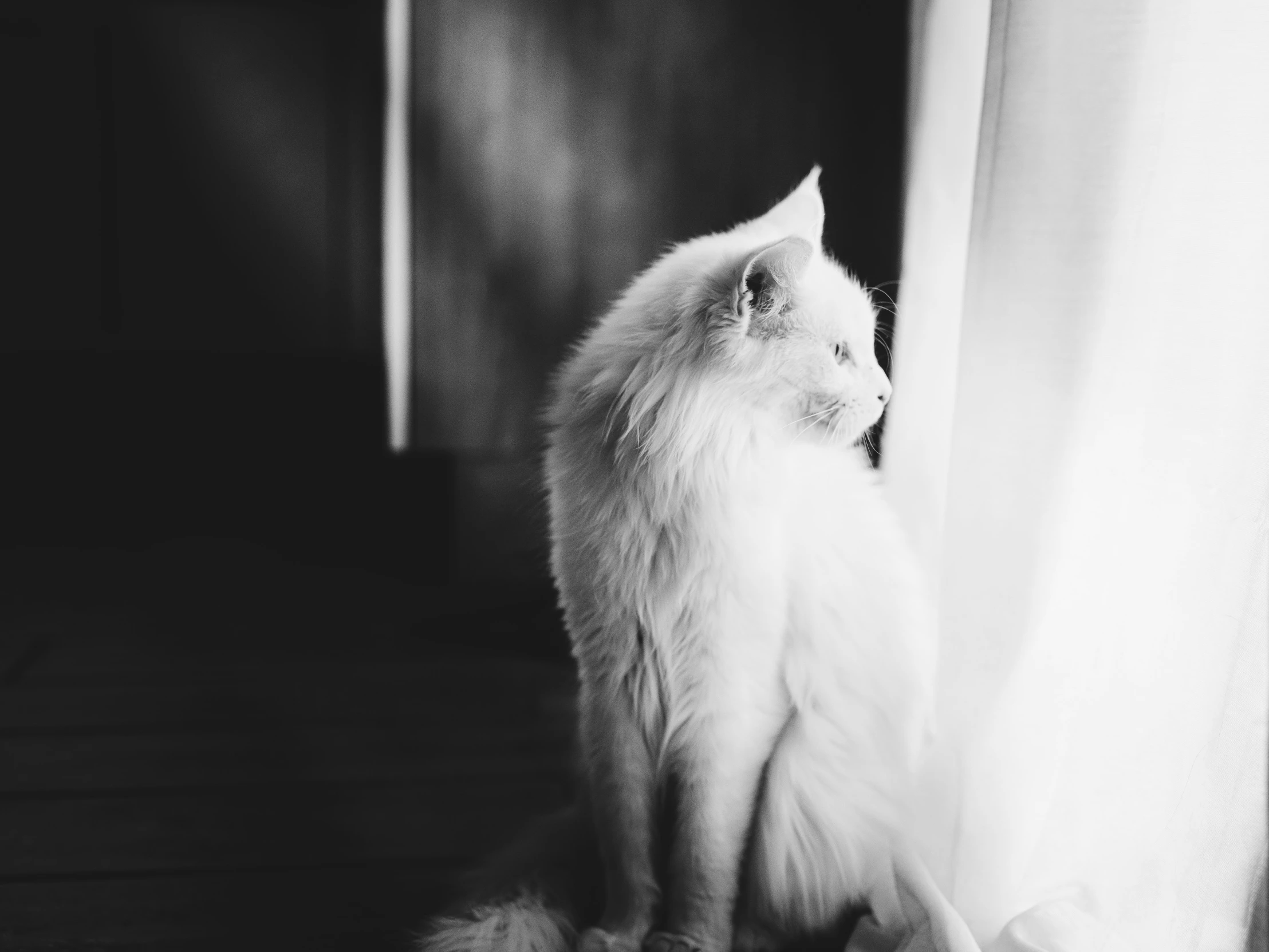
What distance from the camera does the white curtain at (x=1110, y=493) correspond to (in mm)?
625

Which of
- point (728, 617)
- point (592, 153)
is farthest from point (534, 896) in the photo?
point (592, 153)

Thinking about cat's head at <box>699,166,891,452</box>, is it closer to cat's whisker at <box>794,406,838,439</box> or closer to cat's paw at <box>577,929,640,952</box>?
cat's whisker at <box>794,406,838,439</box>

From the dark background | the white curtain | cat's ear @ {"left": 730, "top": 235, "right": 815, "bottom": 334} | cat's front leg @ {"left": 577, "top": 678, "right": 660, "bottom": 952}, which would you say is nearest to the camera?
the white curtain

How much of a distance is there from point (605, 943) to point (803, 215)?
751mm

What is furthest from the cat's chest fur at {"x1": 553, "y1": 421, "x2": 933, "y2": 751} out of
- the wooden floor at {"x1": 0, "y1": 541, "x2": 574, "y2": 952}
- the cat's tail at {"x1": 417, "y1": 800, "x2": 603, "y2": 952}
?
the wooden floor at {"x1": 0, "y1": 541, "x2": 574, "y2": 952}

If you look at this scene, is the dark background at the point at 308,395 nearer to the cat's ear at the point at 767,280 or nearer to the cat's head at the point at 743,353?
the cat's head at the point at 743,353

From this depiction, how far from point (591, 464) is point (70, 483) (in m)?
2.43

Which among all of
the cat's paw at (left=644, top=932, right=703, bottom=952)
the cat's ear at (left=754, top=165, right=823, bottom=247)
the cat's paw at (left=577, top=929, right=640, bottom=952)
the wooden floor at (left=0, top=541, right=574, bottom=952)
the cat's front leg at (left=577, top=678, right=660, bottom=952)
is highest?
the cat's ear at (left=754, top=165, right=823, bottom=247)

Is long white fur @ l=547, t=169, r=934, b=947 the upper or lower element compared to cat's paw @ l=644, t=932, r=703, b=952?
upper

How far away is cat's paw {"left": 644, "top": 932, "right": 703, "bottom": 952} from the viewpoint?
2.83 feet

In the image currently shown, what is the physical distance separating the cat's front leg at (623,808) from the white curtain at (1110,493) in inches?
11.0

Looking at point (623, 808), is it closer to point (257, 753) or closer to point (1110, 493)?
point (1110, 493)

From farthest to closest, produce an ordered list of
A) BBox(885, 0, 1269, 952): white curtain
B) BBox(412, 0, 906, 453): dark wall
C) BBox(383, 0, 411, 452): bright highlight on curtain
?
BBox(383, 0, 411, 452): bright highlight on curtain → BBox(412, 0, 906, 453): dark wall → BBox(885, 0, 1269, 952): white curtain

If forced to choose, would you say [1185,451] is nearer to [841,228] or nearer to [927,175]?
[927,175]
